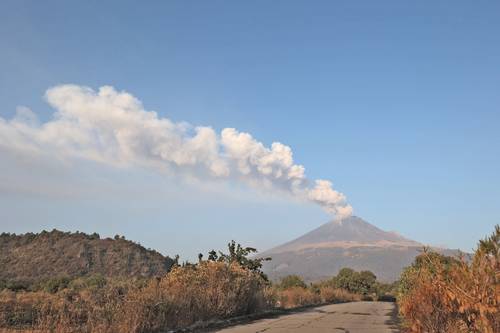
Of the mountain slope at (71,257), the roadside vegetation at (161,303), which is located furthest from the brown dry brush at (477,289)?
the mountain slope at (71,257)

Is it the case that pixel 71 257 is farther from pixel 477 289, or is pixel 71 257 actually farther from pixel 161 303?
pixel 477 289

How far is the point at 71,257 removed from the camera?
68438mm

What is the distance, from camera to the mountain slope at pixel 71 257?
209 ft

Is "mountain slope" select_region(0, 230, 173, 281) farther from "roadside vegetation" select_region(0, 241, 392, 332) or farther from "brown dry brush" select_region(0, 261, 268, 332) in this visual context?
"brown dry brush" select_region(0, 261, 268, 332)

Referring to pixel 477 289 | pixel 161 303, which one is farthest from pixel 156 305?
pixel 477 289

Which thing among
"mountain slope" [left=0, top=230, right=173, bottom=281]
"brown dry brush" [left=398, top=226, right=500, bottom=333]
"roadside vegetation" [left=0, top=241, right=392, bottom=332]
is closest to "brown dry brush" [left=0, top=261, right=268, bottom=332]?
"roadside vegetation" [left=0, top=241, right=392, bottom=332]

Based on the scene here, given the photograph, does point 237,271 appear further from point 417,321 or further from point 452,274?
point 452,274

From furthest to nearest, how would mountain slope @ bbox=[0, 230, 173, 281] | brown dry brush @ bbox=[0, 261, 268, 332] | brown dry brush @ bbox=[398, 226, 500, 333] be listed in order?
mountain slope @ bbox=[0, 230, 173, 281], brown dry brush @ bbox=[0, 261, 268, 332], brown dry brush @ bbox=[398, 226, 500, 333]

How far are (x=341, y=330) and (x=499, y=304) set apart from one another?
10.6 metres

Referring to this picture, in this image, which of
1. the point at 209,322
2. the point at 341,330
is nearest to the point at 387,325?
the point at 341,330

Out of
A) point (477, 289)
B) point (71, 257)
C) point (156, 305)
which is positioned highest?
point (71, 257)

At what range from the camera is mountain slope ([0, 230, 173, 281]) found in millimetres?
63625

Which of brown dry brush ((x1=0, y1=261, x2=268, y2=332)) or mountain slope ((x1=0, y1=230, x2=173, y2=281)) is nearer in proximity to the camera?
brown dry brush ((x1=0, y1=261, x2=268, y2=332))

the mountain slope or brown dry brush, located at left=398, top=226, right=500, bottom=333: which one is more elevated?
the mountain slope
